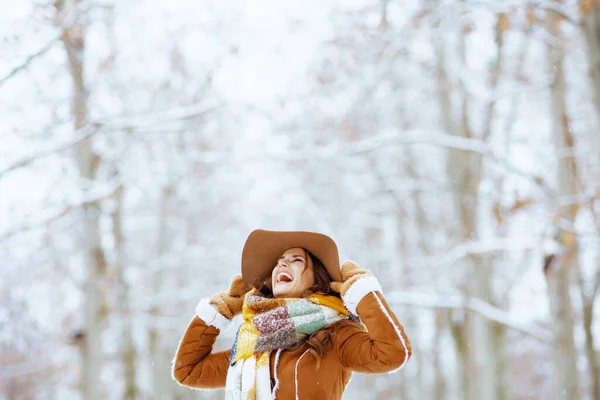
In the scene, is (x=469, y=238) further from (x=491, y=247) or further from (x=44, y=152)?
(x=44, y=152)

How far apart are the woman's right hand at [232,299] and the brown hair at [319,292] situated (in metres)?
0.08

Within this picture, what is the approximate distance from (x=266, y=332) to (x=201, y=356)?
1.46 feet

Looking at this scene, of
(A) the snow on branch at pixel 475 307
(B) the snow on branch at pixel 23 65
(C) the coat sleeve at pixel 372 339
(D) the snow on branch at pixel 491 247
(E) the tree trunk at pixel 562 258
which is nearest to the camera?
(C) the coat sleeve at pixel 372 339

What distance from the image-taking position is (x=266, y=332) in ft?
8.48

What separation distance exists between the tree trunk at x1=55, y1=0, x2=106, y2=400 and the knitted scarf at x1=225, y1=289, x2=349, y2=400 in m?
5.11

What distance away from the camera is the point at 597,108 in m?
5.21

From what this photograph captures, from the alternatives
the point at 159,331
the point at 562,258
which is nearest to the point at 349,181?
the point at 159,331

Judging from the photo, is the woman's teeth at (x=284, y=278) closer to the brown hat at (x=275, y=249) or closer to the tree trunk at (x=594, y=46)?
the brown hat at (x=275, y=249)

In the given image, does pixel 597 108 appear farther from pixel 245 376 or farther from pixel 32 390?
pixel 32 390

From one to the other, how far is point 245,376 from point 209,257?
11895 mm

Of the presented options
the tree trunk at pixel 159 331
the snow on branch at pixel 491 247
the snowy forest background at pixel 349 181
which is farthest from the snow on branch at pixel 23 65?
the tree trunk at pixel 159 331

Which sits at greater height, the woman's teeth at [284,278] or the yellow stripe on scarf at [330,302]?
the woman's teeth at [284,278]

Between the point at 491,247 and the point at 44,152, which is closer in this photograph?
the point at 44,152

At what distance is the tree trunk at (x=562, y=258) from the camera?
19.9 feet
